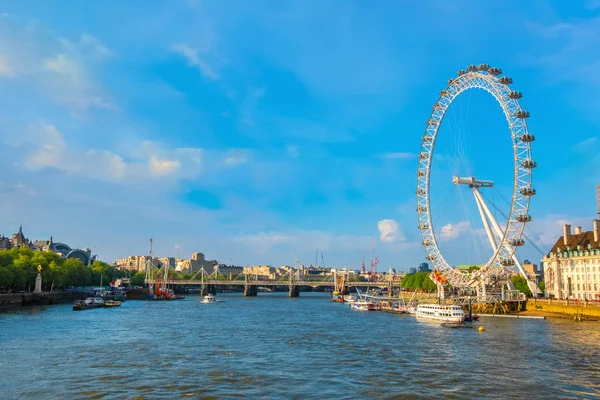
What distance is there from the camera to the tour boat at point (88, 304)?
101500 mm

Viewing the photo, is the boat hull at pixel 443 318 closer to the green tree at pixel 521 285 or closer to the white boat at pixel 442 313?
the white boat at pixel 442 313

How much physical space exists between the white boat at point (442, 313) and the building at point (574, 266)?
27701 mm

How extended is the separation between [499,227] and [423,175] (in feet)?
58.9

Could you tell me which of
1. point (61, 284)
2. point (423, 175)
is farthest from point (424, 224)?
point (61, 284)

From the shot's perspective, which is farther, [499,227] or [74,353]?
[499,227]

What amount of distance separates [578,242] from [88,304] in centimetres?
10196

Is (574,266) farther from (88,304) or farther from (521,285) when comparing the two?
(88,304)

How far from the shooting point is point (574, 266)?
3775 inches

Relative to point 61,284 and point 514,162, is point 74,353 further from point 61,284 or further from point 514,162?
point 61,284

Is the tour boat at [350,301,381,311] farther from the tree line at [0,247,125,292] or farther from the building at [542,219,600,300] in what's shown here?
the tree line at [0,247,125,292]

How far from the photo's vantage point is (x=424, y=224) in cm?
10288

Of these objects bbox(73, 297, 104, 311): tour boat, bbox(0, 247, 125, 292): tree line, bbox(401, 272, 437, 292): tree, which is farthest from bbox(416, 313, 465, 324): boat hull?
bbox(0, 247, 125, 292): tree line

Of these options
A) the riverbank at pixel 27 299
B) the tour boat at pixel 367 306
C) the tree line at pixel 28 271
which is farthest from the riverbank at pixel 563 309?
the tree line at pixel 28 271

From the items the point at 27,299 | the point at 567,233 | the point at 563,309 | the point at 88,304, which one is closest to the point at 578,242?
the point at 567,233
